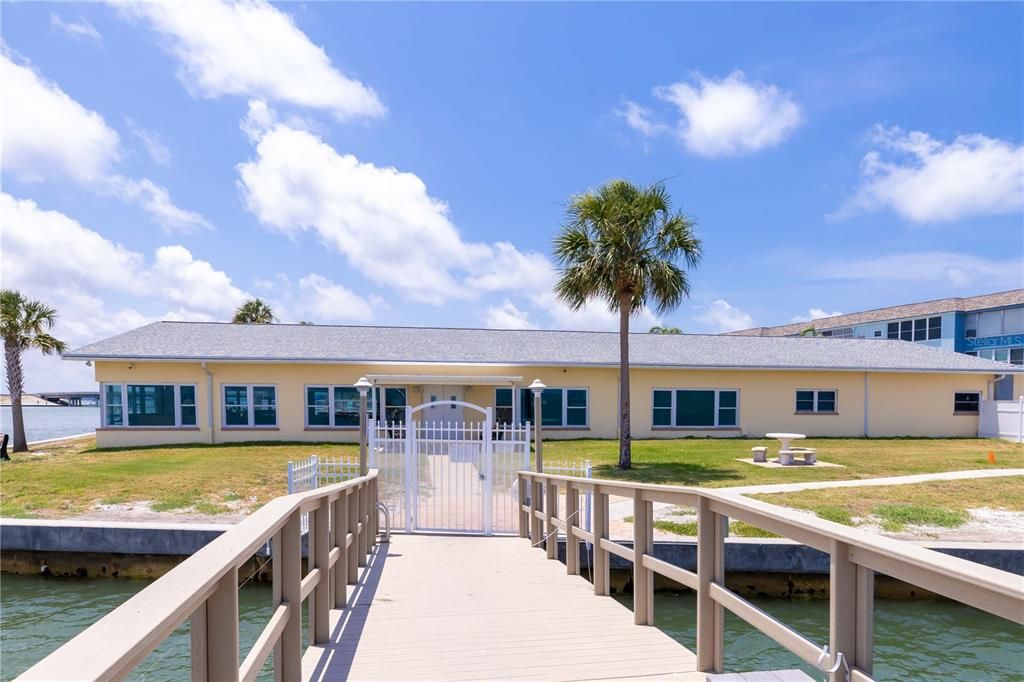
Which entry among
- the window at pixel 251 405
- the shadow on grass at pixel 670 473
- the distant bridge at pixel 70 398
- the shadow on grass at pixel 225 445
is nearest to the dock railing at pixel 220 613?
the shadow on grass at pixel 670 473

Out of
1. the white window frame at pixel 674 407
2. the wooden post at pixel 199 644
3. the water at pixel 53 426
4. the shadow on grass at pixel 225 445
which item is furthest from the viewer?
the water at pixel 53 426

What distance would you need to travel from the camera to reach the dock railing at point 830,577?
5.65 ft

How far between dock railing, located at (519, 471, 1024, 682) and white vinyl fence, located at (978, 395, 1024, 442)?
77.9 ft

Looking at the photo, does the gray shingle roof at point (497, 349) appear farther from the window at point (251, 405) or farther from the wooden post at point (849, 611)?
the wooden post at point (849, 611)

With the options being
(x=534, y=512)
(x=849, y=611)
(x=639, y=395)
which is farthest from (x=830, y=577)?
(x=639, y=395)

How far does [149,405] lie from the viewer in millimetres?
19656

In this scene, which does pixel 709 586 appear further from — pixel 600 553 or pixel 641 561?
pixel 600 553

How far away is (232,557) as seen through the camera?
1.99 meters

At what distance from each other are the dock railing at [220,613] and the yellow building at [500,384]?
1441cm

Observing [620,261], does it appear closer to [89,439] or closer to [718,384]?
[718,384]

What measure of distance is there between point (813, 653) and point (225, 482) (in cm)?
1247

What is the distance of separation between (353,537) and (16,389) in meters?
20.4

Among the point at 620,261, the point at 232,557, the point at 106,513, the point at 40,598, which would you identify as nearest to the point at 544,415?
the point at 620,261

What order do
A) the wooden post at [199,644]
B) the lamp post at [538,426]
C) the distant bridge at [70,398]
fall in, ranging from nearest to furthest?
the wooden post at [199,644] → the lamp post at [538,426] → the distant bridge at [70,398]
